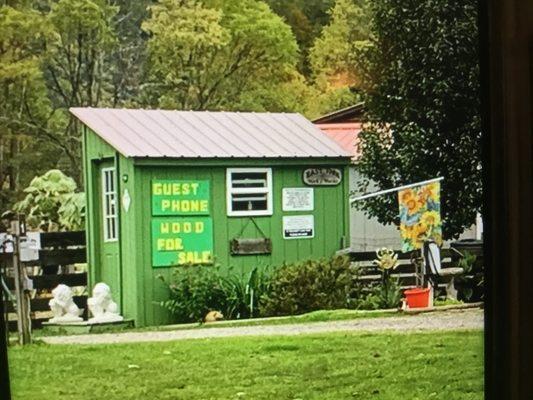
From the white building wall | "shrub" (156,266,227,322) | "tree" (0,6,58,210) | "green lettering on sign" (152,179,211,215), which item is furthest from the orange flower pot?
"tree" (0,6,58,210)

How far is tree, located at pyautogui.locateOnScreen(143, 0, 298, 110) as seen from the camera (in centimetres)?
230

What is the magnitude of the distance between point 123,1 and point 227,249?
65 cm

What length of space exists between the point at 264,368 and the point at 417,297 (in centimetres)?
44

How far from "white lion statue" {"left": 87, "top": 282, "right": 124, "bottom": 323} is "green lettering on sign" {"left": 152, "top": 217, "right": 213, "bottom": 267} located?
0.44ft

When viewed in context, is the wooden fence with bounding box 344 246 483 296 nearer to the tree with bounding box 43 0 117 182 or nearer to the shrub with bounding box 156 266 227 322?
the shrub with bounding box 156 266 227 322

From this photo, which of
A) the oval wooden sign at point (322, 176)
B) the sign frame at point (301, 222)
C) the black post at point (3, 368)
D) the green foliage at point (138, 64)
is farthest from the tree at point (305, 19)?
the black post at point (3, 368)

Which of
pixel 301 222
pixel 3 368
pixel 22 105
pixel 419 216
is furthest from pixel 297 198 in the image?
pixel 3 368

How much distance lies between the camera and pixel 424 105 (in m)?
2.36

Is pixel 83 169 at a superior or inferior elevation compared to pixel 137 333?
superior

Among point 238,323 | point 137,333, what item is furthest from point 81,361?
point 238,323

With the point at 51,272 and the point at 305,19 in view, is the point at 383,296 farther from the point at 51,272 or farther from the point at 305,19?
the point at 51,272

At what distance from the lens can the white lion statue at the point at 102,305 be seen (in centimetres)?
224

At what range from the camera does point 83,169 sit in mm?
2266

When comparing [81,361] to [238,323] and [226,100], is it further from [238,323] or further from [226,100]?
[226,100]
